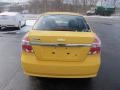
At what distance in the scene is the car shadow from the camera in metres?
6.89

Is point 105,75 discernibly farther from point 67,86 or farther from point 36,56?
point 36,56

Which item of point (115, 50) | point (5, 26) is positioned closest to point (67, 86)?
point (115, 50)

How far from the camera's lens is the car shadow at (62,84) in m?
6.89

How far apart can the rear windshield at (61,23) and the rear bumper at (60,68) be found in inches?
40.7

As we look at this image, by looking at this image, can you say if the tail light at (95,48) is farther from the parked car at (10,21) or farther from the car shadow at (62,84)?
the parked car at (10,21)

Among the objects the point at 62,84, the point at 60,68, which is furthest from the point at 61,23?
the point at 60,68

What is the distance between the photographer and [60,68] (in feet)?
21.0

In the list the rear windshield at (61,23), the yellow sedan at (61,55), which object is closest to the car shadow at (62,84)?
the yellow sedan at (61,55)

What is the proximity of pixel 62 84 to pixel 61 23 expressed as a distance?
1.41 meters

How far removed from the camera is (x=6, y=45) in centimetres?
1295

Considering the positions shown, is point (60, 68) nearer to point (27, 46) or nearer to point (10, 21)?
point (27, 46)

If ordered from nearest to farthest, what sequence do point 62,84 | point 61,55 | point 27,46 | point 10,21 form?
point 61,55
point 27,46
point 62,84
point 10,21

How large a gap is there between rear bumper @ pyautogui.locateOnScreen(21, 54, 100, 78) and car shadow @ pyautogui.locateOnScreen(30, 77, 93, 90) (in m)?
0.48

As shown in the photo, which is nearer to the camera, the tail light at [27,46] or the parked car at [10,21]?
the tail light at [27,46]
